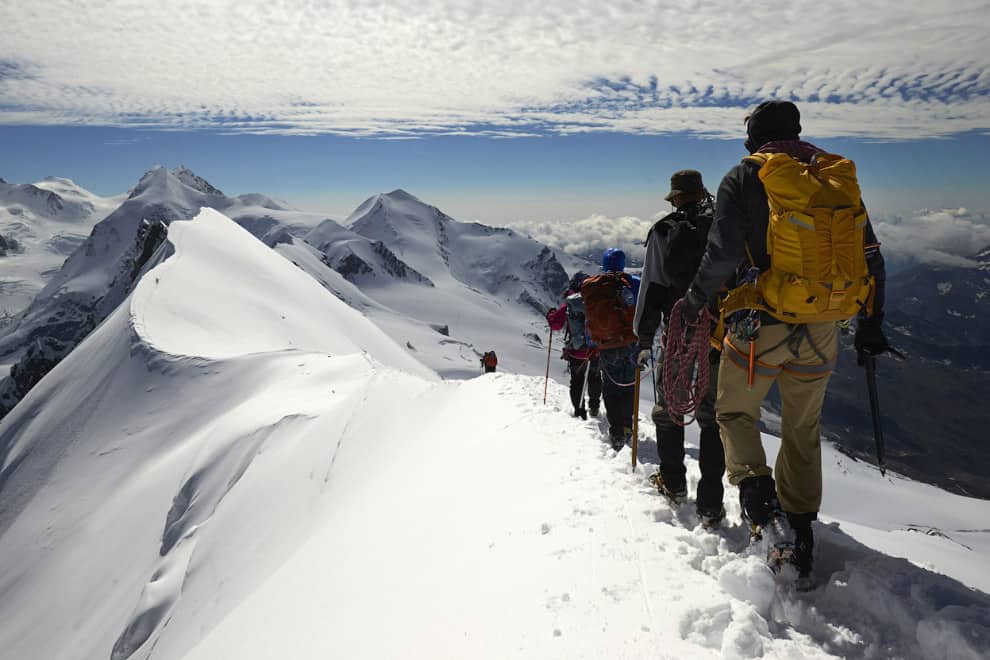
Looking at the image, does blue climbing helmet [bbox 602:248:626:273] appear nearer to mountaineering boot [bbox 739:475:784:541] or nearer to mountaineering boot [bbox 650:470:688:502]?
mountaineering boot [bbox 650:470:688:502]

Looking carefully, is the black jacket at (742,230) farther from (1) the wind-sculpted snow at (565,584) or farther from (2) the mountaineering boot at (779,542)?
(1) the wind-sculpted snow at (565,584)

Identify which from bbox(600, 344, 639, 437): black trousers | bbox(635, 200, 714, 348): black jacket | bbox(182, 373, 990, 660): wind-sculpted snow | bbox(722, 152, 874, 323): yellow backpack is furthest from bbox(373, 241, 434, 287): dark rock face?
bbox(722, 152, 874, 323): yellow backpack

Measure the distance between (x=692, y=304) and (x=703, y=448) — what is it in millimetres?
1339

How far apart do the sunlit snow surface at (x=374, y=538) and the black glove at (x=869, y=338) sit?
4.64ft

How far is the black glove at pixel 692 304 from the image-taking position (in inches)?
163

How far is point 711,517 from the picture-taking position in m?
4.45

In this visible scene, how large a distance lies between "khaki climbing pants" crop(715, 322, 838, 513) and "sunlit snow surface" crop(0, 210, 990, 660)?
0.55 meters

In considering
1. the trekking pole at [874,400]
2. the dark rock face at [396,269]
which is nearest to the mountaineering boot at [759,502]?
the trekking pole at [874,400]

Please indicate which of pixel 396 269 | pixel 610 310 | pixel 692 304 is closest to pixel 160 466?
pixel 610 310

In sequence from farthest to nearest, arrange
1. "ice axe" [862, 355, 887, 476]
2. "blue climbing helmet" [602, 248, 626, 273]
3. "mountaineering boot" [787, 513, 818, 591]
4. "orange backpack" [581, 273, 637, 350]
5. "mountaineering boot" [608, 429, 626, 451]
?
"blue climbing helmet" [602, 248, 626, 273] < "orange backpack" [581, 273, 637, 350] < "mountaineering boot" [608, 429, 626, 451] < "ice axe" [862, 355, 887, 476] < "mountaineering boot" [787, 513, 818, 591]

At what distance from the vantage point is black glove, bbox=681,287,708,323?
4.14 metres

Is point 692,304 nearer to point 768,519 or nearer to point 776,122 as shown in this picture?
point 776,122

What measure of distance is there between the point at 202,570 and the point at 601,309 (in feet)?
27.9

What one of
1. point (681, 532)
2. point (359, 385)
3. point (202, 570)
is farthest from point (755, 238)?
point (359, 385)
